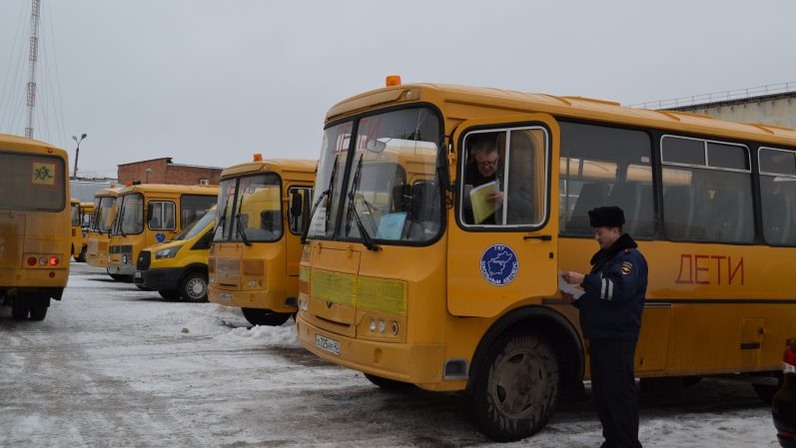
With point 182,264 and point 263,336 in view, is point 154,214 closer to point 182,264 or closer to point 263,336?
point 182,264

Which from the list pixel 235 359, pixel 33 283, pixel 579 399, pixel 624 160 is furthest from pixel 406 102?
pixel 33 283

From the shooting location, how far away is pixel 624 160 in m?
7.05

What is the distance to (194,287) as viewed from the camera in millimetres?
17719

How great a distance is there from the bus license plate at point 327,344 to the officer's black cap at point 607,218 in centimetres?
242

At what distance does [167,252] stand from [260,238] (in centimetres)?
638

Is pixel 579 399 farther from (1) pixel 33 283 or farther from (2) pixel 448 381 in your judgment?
(1) pixel 33 283

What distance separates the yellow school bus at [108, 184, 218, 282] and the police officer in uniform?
15.8 meters

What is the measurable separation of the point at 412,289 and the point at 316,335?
1424 millimetres

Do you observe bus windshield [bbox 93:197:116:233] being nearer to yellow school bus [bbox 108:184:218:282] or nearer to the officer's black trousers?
yellow school bus [bbox 108:184:218:282]

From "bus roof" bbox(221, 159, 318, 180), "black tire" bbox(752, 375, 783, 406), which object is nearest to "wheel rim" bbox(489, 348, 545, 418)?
"black tire" bbox(752, 375, 783, 406)

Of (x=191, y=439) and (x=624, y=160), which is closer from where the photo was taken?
(x=191, y=439)

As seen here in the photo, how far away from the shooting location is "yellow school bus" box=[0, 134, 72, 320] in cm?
1198

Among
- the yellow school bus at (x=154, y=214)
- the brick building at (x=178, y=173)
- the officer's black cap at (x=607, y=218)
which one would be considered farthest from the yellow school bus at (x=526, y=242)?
the brick building at (x=178, y=173)

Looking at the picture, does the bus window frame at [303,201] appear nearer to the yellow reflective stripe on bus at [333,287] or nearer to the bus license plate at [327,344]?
the yellow reflective stripe on bus at [333,287]
